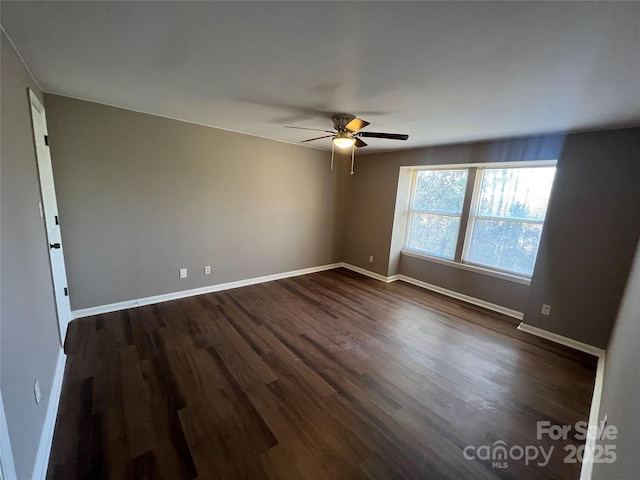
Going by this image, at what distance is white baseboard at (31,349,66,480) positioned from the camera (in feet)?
4.27

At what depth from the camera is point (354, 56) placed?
58.3 inches

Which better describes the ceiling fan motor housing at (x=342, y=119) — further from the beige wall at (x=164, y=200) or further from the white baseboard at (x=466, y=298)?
the white baseboard at (x=466, y=298)

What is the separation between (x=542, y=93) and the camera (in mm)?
1822

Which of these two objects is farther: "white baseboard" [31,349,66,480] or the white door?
the white door

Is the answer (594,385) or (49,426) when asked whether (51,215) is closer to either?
(49,426)

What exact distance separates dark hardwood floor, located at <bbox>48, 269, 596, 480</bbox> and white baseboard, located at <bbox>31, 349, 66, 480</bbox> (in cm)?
5

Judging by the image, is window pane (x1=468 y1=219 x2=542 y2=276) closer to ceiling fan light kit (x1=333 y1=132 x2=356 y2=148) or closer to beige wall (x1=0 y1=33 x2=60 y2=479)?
ceiling fan light kit (x1=333 y1=132 x2=356 y2=148)

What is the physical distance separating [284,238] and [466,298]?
310cm

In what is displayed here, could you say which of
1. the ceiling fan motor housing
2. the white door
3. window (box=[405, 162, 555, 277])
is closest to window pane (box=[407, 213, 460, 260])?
window (box=[405, 162, 555, 277])

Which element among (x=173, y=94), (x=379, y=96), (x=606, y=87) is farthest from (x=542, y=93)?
(x=173, y=94)

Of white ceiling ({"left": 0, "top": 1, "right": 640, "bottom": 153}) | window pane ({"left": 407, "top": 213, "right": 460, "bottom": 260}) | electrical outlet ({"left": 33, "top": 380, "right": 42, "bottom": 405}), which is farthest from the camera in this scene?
window pane ({"left": 407, "top": 213, "right": 460, "bottom": 260})

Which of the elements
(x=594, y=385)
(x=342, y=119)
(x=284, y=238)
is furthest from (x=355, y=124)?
(x=594, y=385)

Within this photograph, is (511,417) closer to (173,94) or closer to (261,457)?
(261,457)

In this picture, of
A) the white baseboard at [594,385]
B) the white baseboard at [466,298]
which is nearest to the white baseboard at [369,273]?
the white baseboard at [466,298]
